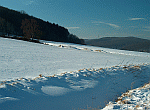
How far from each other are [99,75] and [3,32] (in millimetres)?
54376

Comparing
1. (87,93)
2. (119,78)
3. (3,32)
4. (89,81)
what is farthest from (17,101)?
(3,32)

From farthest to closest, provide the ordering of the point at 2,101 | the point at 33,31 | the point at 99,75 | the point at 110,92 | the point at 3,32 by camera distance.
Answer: the point at 3,32, the point at 33,31, the point at 99,75, the point at 110,92, the point at 2,101

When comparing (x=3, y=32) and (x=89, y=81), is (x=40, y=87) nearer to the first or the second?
(x=89, y=81)

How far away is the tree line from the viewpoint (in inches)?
1600

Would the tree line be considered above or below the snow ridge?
above

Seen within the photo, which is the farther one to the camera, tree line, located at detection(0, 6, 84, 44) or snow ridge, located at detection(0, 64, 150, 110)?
tree line, located at detection(0, 6, 84, 44)

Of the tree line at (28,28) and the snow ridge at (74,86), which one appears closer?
the snow ridge at (74,86)

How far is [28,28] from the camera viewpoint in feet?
135

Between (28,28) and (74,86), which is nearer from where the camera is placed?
(74,86)

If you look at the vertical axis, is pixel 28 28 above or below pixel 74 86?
above

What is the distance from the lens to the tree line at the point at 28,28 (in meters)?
40.6

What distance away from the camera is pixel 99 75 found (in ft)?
23.3

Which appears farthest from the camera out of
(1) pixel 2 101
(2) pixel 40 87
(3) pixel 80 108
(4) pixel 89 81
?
(4) pixel 89 81

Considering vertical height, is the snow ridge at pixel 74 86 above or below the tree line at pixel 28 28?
below
